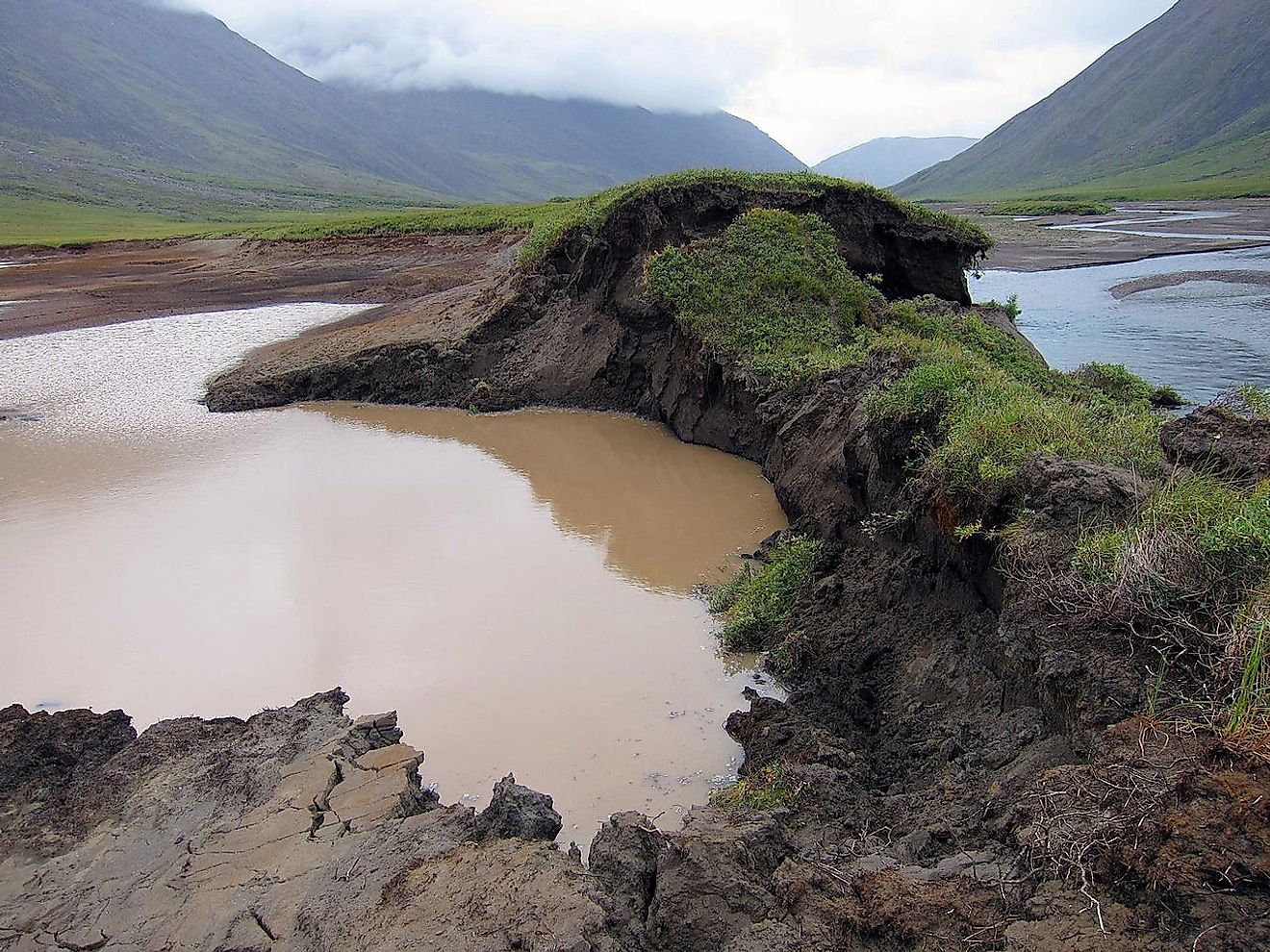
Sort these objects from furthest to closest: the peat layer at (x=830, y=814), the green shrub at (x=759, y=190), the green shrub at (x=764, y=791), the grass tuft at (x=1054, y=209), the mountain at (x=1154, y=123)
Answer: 1. the mountain at (x=1154, y=123)
2. the grass tuft at (x=1054, y=209)
3. the green shrub at (x=759, y=190)
4. the green shrub at (x=764, y=791)
5. the peat layer at (x=830, y=814)

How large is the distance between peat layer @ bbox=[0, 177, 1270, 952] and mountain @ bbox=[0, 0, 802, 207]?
77.5m

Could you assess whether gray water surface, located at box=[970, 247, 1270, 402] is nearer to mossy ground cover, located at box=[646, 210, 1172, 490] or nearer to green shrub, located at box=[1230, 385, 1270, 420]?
mossy ground cover, located at box=[646, 210, 1172, 490]

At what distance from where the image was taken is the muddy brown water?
6.86 meters

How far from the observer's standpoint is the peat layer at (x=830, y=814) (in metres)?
3.41

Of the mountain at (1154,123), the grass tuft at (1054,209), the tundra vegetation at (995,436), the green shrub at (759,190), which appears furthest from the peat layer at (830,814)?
the mountain at (1154,123)

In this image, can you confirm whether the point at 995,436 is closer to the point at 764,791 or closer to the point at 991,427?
the point at 991,427

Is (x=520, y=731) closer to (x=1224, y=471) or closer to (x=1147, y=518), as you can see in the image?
(x=1147, y=518)

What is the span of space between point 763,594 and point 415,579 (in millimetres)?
3431

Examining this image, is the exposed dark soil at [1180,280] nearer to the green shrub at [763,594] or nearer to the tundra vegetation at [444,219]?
the tundra vegetation at [444,219]

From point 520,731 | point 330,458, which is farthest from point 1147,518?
point 330,458

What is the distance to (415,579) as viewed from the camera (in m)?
9.22

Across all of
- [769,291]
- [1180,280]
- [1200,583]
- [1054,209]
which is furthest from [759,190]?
[1054,209]

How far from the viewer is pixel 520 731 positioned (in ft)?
22.2

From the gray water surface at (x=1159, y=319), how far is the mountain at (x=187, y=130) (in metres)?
68.8
